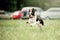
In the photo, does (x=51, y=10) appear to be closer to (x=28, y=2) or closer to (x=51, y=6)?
(x=51, y=6)

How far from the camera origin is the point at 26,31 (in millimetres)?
1496

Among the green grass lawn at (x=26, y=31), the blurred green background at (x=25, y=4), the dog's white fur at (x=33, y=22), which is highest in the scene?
the blurred green background at (x=25, y=4)

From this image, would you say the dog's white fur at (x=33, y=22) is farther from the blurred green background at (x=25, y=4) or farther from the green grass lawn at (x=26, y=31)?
the blurred green background at (x=25, y=4)

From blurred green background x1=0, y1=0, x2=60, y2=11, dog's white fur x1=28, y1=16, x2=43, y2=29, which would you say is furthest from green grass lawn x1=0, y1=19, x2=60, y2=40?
blurred green background x1=0, y1=0, x2=60, y2=11

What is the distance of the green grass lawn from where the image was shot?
1.48m

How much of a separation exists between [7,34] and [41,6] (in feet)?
1.41

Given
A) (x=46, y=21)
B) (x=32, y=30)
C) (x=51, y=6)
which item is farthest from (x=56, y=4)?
(x=32, y=30)

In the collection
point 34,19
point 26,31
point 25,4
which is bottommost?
point 26,31

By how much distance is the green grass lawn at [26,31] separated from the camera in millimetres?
1476

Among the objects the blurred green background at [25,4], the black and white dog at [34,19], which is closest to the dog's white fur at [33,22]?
the black and white dog at [34,19]

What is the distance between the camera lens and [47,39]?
4.80 ft

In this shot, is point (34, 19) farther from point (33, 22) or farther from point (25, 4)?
point (25, 4)

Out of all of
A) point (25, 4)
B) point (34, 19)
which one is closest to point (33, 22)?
point (34, 19)

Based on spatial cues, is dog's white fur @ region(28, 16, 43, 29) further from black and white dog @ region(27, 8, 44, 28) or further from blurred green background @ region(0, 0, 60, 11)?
blurred green background @ region(0, 0, 60, 11)
